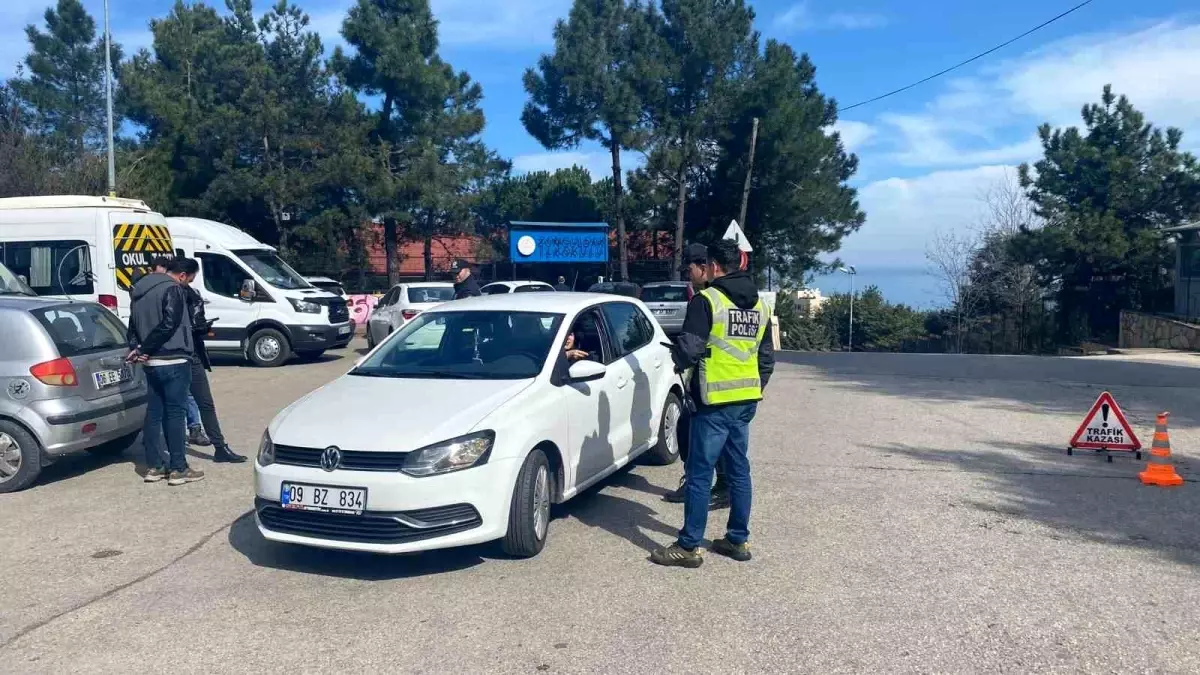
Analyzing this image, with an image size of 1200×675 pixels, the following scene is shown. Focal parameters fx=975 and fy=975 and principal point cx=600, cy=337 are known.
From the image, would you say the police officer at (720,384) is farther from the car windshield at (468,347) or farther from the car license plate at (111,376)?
the car license plate at (111,376)

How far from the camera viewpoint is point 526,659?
173 inches

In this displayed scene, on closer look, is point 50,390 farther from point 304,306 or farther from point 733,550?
point 304,306

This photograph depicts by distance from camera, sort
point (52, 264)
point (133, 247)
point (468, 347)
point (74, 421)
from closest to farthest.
Answer: point (468, 347)
point (74, 421)
point (133, 247)
point (52, 264)

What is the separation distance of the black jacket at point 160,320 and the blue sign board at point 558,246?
22.0m

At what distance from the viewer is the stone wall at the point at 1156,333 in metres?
24.2

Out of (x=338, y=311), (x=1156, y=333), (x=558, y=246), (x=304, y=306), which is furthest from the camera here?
(x=558, y=246)

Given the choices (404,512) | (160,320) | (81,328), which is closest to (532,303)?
(404,512)

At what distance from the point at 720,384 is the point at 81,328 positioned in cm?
576

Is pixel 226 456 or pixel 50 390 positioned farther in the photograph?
pixel 226 456

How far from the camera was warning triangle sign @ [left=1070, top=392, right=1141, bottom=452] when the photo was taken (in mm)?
8617

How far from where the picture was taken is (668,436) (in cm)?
829

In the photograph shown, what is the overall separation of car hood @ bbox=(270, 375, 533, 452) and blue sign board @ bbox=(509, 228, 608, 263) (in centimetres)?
2363

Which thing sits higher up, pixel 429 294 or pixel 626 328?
pixel 429 294

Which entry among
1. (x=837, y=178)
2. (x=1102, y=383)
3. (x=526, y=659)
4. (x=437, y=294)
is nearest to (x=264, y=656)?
(x=526, y=659)
